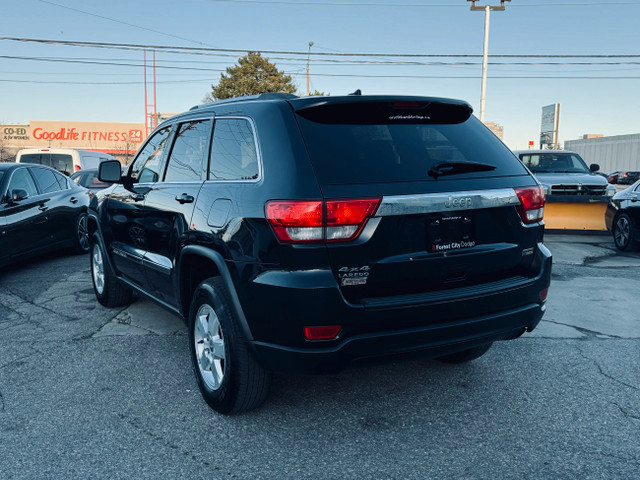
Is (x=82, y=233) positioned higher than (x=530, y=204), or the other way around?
(x=530, y=204)

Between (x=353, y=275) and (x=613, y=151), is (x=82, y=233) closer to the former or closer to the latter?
(x=353, y=275)

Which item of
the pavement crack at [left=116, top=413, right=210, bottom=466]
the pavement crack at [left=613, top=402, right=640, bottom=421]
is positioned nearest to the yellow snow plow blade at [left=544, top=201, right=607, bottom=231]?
the pavement crack at [left=613, top=402, right=640, bottom=421]

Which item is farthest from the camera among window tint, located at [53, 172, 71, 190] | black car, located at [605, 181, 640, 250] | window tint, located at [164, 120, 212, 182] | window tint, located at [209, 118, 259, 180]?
black car, located at [605, 181, 640, 250]

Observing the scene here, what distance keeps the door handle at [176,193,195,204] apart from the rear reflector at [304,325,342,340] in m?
1.33

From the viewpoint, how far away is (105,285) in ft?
19.7

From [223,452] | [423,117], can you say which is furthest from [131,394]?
[423,117]

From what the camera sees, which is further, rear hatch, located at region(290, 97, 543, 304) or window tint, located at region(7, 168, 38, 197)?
window tint, located at region(7, 168, 38, 197)

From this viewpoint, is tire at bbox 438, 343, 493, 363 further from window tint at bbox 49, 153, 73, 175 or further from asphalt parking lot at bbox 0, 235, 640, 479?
window tint at bbox 49, 153, 73, 175

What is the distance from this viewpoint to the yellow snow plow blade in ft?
39.2

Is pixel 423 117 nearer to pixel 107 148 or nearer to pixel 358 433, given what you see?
pixel 358 433

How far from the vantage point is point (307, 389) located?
4023 mm

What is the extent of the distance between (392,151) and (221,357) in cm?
157

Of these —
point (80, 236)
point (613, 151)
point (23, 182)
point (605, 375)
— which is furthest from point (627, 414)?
point (613, 151)

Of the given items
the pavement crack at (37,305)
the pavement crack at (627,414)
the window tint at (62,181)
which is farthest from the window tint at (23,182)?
the pavement crack at (627,414)
